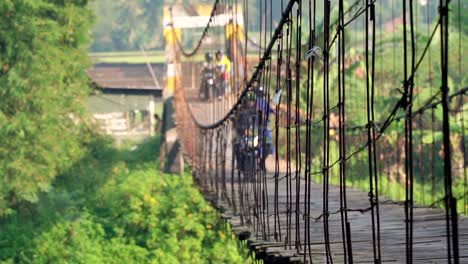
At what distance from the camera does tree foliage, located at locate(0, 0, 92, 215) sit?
Answer: 16.8 m

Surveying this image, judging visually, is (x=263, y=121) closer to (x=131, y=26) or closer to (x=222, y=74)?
(x=222, y=74)

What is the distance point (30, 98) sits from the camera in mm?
17500

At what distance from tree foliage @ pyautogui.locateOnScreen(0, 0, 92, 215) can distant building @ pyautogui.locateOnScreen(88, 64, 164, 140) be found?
6.11 meters

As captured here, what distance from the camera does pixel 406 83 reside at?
3.23 meters

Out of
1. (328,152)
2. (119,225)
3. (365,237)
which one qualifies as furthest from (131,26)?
(328,152)

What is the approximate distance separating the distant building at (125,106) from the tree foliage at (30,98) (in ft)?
20.0

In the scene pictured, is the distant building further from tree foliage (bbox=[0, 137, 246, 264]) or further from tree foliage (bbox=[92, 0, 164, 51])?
tree foliage (bbox=[92, 0, 164, 51])

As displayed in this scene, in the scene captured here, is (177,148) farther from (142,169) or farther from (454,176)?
(454,176)

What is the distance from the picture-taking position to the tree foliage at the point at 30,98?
16.8m

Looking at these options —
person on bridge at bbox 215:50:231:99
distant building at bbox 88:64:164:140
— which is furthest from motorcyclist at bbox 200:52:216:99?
distant building at bbox 88:64:164:140

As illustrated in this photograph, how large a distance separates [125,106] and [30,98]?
1035 centimetres

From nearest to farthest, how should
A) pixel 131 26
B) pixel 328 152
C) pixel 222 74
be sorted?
pixel 328 152, pixel 222 74, pixel 131 26

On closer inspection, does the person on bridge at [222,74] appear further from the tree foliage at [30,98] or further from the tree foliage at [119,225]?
the tree foliage at [30,98]

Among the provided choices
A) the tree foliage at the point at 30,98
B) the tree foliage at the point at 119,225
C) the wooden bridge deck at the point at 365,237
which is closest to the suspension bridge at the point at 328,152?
the wooden bridge deck at the point at 365,237
